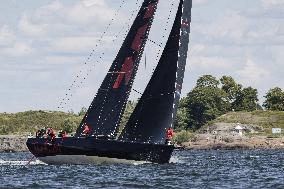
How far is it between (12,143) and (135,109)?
4125 inches

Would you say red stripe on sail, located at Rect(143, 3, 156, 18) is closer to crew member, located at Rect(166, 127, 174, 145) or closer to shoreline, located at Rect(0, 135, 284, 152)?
crew member, located at Rect(166, 127, 174, 145)

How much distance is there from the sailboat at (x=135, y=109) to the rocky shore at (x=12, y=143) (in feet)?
327

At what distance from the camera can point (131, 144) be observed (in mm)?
67062

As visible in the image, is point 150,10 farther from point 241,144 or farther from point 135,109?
point 241,144

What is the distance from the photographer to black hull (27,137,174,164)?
67.2m

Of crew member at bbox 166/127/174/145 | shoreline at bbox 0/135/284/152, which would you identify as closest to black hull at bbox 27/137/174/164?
crew member at bbox 166/127/174/145

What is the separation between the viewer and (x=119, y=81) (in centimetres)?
6981

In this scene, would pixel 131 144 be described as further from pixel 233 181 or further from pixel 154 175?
pixel 233 181

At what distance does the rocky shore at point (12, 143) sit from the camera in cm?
16962

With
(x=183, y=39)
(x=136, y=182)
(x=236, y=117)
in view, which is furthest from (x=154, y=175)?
(x=236, y=117)

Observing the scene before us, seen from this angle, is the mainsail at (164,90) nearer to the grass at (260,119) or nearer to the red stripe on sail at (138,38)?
the red stripe on sail at (138,38)

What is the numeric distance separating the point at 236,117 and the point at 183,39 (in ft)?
385

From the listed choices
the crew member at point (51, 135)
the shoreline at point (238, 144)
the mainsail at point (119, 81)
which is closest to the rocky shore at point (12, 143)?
the shoreline at point (238, 144)

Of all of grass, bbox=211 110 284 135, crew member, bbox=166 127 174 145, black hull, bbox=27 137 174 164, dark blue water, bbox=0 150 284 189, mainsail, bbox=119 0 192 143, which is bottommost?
dark blue water, bbox=0 150 284 189
